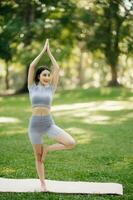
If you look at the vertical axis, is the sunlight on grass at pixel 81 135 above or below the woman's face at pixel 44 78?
below

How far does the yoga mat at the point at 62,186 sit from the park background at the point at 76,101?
0.91ft

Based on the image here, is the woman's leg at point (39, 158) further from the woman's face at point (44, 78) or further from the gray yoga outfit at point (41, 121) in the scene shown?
the woman's face at point (44, 78)

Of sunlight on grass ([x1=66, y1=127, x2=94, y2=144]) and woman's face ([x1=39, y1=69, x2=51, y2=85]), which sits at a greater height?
woman's face ([x1=39, y1=69, x2=51, y2=85])

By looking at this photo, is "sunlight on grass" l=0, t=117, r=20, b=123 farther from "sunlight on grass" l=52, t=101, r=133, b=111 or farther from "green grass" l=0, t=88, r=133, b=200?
"sunlight on grass" l=52, t=101, r=133, b=111

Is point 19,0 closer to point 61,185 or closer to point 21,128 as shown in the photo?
point 21,128

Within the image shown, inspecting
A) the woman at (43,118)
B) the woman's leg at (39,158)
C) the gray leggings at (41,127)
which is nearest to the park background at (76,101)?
the woman's leg at (39,158)

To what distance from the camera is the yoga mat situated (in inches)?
361

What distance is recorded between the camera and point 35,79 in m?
9.15

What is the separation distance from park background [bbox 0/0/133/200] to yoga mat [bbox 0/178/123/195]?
0.91 ft

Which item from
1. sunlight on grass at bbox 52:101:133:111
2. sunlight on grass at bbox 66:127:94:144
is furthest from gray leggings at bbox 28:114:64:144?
sunlight on grass at bbox 52:101:133:111

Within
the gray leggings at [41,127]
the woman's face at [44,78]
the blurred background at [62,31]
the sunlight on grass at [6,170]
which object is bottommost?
the blurred background at [62,31]

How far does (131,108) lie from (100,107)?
185 cm

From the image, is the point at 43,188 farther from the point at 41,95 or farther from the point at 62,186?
the point at 41,95

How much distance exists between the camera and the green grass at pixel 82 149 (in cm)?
1058
